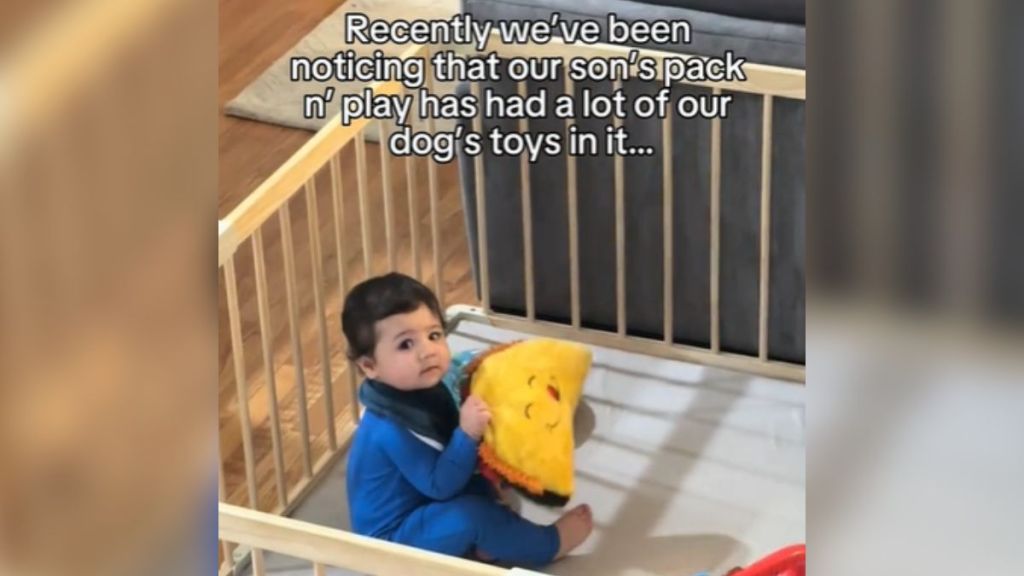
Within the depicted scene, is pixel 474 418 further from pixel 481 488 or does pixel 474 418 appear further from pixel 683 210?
pixel 683 210

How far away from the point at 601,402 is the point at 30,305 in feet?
2.95

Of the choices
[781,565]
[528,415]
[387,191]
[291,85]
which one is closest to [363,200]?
[387,191]

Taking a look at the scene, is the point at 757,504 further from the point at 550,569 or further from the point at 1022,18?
the point at 1022,18

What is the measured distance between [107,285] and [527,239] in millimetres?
940

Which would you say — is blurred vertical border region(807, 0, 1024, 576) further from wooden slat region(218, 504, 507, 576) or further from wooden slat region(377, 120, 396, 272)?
wooden slat region(377, 120, 396, 272)

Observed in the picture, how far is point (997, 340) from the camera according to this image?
389mm

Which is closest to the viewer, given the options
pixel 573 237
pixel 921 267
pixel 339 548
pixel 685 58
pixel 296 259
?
pixel 921 267

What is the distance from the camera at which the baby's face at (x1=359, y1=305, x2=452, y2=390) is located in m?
1.16

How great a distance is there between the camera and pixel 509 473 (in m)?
1.17

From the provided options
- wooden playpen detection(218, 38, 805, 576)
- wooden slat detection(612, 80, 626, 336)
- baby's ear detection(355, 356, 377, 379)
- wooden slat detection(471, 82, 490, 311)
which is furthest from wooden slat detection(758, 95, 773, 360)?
baby's ear detection(355, 356, 377, 379)

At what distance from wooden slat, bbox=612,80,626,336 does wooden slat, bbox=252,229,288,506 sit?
12.0 inches

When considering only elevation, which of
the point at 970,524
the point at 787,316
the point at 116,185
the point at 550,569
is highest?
the point at 116,185

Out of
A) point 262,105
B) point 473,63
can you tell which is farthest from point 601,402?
point 262,105

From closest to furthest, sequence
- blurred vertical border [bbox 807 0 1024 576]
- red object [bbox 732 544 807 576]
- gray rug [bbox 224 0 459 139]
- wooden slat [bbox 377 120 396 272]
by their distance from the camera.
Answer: blurred vertical border [bbox 807 0 1024 576] < red object [bbox 732 544 807 576] < wooden slat [bbox 377 120 396 272] < gray rug [bbox 224 0 459 139]
